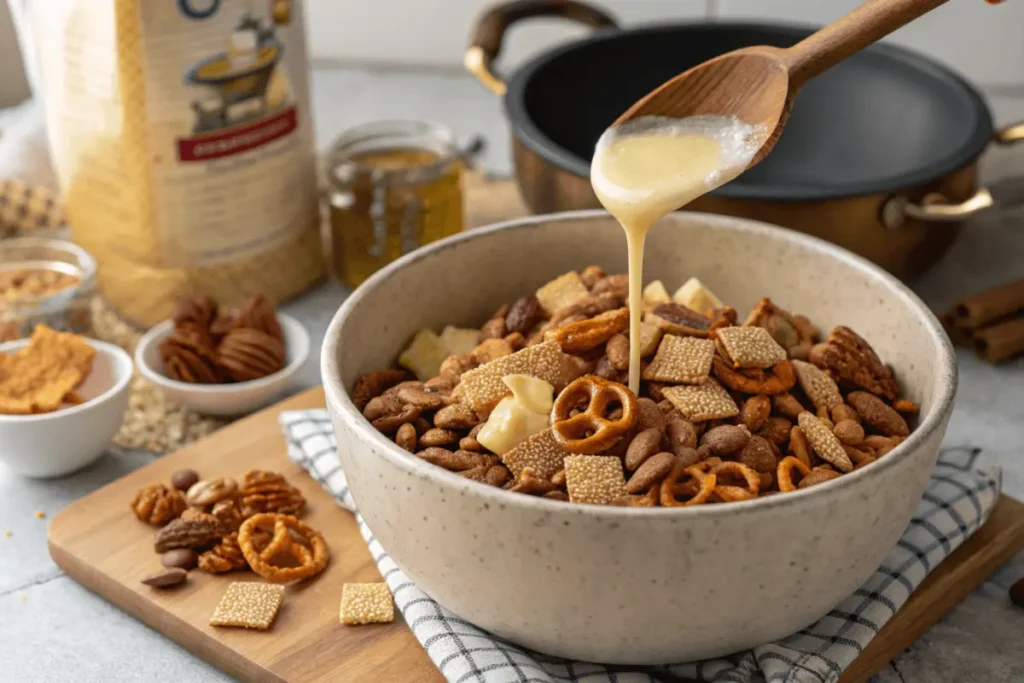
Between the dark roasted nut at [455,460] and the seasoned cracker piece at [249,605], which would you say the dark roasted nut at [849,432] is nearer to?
the dark roasted nut at [455,460]

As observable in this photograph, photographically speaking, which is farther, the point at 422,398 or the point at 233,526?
the point at 233,526

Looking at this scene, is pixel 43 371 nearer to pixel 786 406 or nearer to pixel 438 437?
pixel 438 437

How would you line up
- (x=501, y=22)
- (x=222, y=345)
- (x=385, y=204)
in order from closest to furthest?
(x=222, y=345) → (x=385, y=204) → (x=501, y=22)

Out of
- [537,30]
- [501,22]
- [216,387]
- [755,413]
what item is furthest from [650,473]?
[537,30]

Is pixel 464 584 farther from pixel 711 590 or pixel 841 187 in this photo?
pixel 841 187

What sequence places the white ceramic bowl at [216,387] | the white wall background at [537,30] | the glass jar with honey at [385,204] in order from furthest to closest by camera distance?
the white wall background at [537,30], the glass jar with honey at [385,204], the white ceramic bowl at [216,387]

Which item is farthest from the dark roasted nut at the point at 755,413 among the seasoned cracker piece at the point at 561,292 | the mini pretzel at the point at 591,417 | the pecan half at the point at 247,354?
the pecan half at the point at 247,354

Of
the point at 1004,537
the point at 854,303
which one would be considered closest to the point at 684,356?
the point at 854,303
